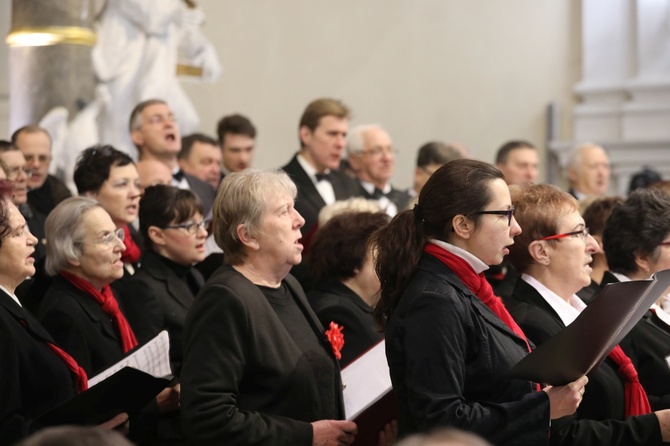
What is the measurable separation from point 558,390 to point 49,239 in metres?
2.13

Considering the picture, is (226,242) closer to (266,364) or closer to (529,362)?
(266,364)

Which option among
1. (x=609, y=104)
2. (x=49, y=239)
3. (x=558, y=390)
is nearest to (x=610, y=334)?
(x=558, y=390)

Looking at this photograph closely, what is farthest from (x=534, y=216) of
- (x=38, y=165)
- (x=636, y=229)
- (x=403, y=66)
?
(x=403, y=66)

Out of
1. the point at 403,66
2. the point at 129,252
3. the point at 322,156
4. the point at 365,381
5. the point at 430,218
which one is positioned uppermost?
the point at 403,66

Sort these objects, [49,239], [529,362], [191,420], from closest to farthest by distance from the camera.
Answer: [529,362], [191,420], [49,239]

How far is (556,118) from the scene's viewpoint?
35.3 feet

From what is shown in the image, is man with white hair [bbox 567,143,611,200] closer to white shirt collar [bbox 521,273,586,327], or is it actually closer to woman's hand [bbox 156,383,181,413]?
Answer: white shirt collar [bbox 521,273,586,327]

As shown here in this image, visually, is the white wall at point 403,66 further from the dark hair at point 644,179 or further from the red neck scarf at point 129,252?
the red neck scarf at point 129,252

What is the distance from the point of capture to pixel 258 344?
12.1 feet

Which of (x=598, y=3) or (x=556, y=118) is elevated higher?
(x=598, y=3)

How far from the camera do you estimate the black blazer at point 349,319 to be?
4.69 m

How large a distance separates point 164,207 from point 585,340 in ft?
7.80

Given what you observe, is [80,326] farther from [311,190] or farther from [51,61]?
[51,61]

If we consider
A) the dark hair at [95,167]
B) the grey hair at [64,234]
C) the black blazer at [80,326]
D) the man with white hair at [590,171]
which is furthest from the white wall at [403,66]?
the black blazer at [80,326]
